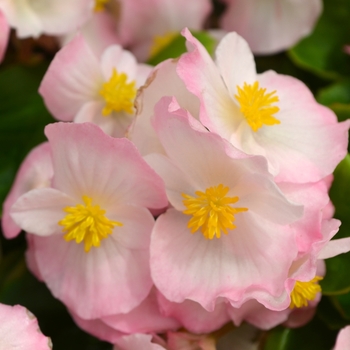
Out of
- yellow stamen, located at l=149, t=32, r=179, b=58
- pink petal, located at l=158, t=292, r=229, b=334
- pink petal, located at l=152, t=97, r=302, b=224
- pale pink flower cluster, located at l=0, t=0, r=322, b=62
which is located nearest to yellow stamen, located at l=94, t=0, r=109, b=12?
pale pink flower cluster, located at l=0, t=0, r=322, b=62

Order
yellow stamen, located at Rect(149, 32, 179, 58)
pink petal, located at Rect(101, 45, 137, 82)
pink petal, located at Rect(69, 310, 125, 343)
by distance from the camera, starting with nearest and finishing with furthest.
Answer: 1. pink petal, located at Rect(69, 310, 125, 343)
2. pink petal, located at Rect(101, 45, 137, 82)
3. yellow stamen, located at Rect(149, 32, 179, 58)

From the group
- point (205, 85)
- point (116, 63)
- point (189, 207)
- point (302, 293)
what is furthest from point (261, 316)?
point (116, 63)

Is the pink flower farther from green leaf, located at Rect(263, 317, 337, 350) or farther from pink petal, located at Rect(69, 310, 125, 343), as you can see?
green leaf, located at Rect(263, 317, 337, 350)

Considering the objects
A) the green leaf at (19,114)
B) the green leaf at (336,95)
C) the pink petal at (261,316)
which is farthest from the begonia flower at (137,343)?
the green leaf at (336,95)

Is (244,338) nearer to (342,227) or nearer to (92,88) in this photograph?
(342,227)

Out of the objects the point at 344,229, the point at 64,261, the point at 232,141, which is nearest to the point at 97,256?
the point at 64,261

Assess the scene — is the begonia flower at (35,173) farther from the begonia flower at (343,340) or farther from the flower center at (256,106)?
the begonia flower at (343,340)

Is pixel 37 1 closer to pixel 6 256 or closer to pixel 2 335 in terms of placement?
pixel 6 256
